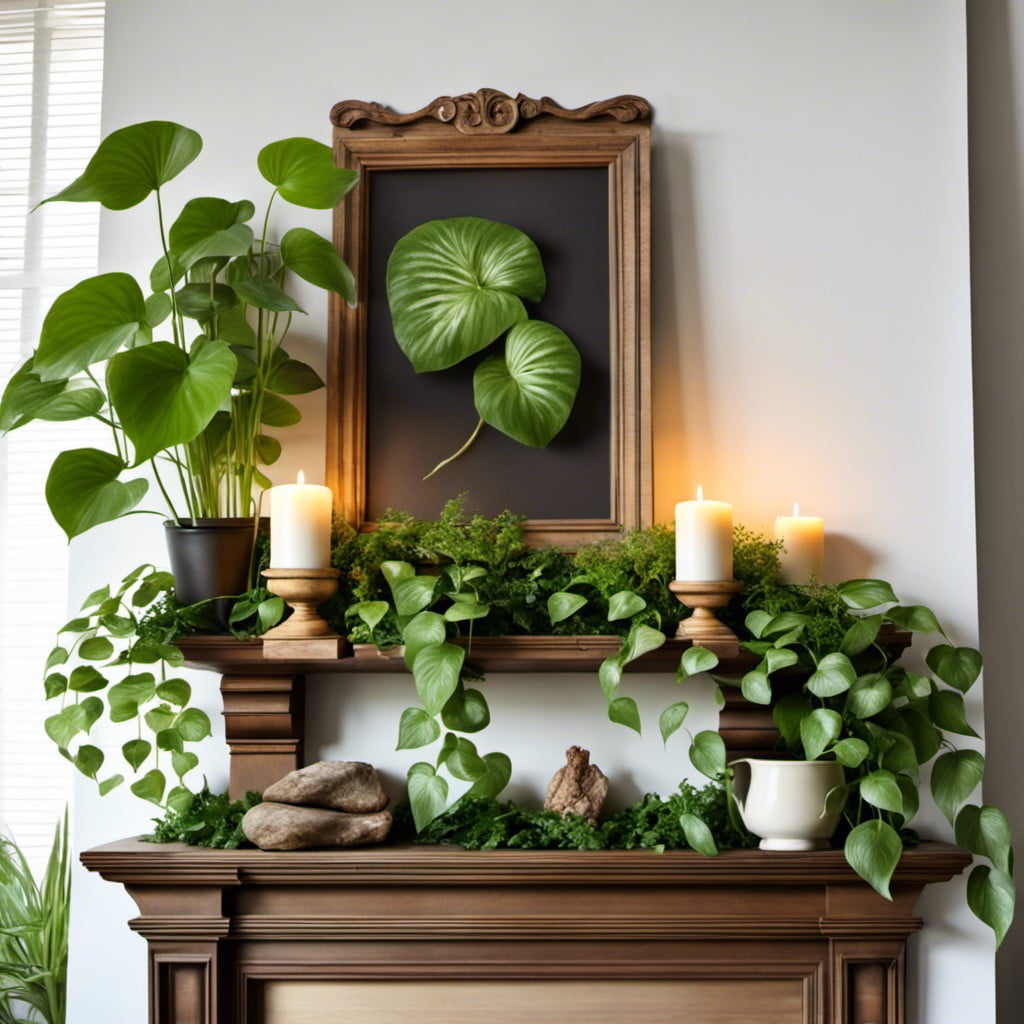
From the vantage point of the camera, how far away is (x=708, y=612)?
1.61 meters

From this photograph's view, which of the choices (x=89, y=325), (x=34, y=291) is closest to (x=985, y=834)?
(x=89, y=325)

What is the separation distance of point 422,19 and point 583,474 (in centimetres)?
86

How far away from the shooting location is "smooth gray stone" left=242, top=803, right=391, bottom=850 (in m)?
1.59

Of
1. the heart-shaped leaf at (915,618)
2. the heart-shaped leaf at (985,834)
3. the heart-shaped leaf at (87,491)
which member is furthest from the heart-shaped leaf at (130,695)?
the heart-shaped leaf at (985,834)

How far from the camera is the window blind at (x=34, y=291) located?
2164mm

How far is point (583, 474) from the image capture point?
177cm

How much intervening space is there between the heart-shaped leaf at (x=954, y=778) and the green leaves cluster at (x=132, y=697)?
3.73ft

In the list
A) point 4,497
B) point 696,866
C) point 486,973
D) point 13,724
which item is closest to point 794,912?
point 696,866

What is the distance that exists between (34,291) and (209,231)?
2.59 feet

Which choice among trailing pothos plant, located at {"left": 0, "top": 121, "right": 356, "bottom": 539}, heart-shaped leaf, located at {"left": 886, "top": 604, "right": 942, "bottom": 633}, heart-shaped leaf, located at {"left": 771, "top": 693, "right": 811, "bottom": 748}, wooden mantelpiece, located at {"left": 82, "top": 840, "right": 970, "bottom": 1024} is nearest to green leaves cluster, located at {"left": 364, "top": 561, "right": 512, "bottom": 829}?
wooden mantelpiece, located at {"left": 82, "top": 840, "right": 970, "bottom": 1024}

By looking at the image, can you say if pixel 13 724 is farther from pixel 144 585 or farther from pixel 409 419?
pixel 409 419

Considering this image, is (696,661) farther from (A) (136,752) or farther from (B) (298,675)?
(A) (136,752)

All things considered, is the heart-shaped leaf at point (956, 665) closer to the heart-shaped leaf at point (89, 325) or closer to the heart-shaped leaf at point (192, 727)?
the heart-shaped leaf at point (192, 727)

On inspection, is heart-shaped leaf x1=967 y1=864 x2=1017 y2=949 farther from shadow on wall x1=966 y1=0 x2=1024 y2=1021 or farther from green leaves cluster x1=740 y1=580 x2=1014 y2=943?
shadow on wall x1=966 y1=0 x2=1024 y2=1021
